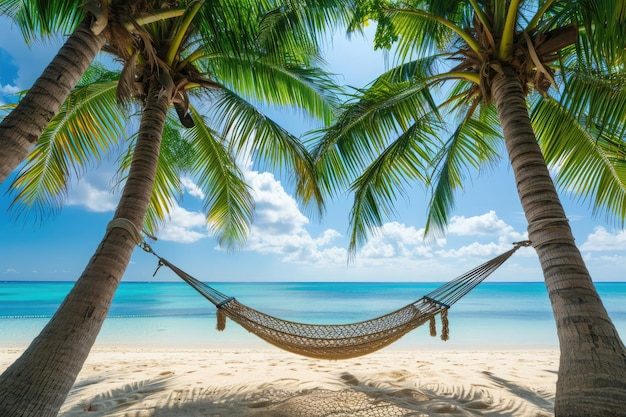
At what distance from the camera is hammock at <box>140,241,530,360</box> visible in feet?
7.04

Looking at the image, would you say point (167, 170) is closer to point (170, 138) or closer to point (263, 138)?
point (170, 138)

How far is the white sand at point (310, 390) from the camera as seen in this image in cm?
192

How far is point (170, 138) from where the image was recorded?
11.0 ft

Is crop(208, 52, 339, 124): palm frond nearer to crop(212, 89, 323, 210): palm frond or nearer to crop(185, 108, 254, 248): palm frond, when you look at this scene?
crop(212, 89, 323, 210): palm frond

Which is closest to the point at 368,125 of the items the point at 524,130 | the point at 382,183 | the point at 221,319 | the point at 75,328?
the point at 382,183

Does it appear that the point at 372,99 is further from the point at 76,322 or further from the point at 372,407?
the point at 76,322

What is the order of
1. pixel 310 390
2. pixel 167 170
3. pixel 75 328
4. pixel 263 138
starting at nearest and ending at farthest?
pixel 75 328 → pixel 310 390 → pixel 263 138 → pixel 167 170

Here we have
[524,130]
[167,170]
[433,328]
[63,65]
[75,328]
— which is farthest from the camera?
[167,170]

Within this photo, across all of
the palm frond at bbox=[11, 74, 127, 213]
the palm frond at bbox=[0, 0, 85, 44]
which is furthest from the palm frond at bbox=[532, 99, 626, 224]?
the palm frond at bbox=[11, 74, 127, 213]

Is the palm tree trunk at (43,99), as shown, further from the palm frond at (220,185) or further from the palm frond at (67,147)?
the palm frond at (220,185)

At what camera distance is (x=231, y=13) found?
1.96 meters

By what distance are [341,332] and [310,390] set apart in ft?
1.32

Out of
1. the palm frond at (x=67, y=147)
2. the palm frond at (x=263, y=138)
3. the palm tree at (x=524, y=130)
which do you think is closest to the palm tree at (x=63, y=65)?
the palm frond at (x=67, y=147)

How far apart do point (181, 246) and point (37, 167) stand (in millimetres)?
36171
